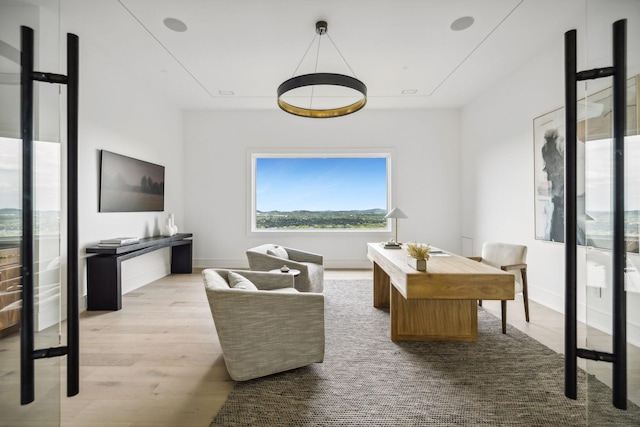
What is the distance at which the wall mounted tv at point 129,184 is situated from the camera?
3895 mm

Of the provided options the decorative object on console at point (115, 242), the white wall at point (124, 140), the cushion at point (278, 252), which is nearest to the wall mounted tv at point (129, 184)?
the white wall at point (124, 140)

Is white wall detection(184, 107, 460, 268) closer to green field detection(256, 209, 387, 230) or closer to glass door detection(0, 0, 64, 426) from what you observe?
green field detection(256, 209, 387, 230)

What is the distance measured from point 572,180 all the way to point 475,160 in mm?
5047

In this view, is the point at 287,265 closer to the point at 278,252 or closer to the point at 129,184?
the point at 278,252

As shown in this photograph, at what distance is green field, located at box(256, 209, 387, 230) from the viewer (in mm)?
6336

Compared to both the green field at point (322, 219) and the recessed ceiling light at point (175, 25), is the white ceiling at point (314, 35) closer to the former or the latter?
the recessed ceiling light at point (175, 25)

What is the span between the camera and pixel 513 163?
433cm

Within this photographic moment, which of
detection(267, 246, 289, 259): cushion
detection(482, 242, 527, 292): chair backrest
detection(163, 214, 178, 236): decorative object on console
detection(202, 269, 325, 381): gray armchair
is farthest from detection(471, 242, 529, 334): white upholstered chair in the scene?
detection(163, 214, 178, 236): decorative object on console

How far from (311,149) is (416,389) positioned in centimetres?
470

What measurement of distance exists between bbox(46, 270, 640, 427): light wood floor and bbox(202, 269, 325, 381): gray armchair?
0.24 m

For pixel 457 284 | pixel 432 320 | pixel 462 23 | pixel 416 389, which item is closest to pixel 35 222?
pixel 416 389

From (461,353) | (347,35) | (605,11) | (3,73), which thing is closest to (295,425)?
(461,353)

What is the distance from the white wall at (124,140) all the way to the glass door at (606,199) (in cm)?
430

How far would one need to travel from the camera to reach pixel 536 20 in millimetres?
3152
